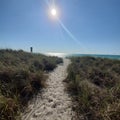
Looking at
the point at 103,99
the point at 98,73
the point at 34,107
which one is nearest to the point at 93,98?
the point at 103,99

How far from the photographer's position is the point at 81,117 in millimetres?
3973

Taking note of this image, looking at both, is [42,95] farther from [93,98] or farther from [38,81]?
[93,98]

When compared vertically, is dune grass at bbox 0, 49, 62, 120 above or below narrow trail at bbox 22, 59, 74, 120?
above

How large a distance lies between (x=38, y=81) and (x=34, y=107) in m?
1.96

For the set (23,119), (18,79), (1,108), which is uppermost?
(18,79)

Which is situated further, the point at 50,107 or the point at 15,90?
the point at 15,90

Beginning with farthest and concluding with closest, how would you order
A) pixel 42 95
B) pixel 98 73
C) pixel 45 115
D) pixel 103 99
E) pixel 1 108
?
pixel 98 73, pixel 42 95, pixel 103 99, pixel 45 115, pixel 1 108

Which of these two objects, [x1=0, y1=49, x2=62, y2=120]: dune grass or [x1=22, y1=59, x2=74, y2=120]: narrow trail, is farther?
[x1=22, y1=59, x2=74, y2=120]: narrow trail

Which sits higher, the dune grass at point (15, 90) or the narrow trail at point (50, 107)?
the dune grass at point (15, 90)

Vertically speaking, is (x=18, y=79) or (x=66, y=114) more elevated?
(x=18, y=79)

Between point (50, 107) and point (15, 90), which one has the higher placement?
point (15, 90)

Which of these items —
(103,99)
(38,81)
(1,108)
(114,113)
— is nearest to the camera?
(114,113)

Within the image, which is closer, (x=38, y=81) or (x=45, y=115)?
(x=45, y=115)

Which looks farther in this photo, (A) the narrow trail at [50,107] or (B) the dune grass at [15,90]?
(A) the narrow trail at [50,107]
